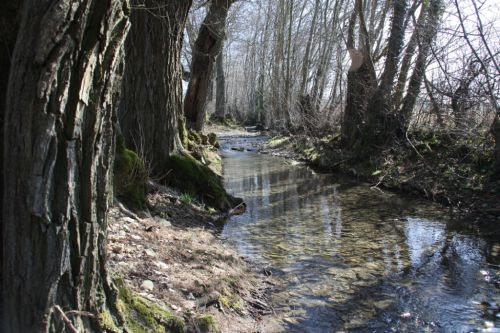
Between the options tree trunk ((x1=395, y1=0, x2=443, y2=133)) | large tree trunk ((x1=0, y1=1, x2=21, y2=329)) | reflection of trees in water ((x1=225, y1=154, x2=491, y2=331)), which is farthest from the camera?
tree trunk ((x1=395, y1=0, x2=443, y2=133))

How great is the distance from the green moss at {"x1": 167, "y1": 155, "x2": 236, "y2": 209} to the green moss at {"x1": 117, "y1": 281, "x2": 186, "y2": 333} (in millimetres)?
4439

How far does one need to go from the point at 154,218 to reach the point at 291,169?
1023cm

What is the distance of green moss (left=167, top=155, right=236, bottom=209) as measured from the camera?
780 centimetres

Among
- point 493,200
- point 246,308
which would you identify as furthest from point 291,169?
point 246,308

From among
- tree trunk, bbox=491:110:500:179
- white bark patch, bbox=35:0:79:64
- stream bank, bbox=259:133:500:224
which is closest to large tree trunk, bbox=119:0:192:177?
white bark patch, bbox=35:0:79:64

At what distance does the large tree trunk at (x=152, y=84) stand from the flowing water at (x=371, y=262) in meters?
1.87

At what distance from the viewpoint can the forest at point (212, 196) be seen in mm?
2143

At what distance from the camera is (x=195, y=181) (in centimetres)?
796

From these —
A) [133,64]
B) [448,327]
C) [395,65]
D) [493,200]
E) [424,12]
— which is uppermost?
[424,12]

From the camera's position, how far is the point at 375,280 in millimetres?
5258

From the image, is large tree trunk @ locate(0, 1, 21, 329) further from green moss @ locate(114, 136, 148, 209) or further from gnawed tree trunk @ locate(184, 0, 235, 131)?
gnawed tree trunk @ locate(184, 0, 235, 131)

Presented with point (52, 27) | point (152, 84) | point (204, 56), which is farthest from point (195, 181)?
point (204, 56)

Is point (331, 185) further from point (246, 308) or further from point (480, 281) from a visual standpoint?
point (246, 308)

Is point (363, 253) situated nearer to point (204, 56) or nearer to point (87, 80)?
point (87, 80)
